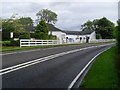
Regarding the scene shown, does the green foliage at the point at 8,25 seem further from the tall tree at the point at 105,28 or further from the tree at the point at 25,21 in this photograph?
the tall tree at the point at 105,28

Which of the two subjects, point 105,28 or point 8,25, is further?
point 105,28

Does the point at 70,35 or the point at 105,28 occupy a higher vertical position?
the point at 105,28

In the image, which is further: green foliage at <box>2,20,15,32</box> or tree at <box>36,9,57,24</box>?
tree at <box>36,9,57,24</box>

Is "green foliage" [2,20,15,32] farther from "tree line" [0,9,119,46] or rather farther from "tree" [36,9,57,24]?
"tree" [36,9,57,24]

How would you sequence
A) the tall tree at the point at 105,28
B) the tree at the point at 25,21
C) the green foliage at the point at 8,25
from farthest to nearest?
the tall tree at the point at 105,28 < the tree at the point at 25,21 < the green foliage at the point at 8,25

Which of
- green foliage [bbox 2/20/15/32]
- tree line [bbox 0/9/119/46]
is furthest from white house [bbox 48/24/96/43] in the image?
green foliage [bbox 2/20/15/32]

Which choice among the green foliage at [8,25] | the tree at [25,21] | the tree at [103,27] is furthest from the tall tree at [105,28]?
the green foliage at [8,25]

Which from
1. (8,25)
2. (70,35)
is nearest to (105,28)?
(70,35)

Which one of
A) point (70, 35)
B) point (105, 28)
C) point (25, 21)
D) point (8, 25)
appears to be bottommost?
point (70, 35)

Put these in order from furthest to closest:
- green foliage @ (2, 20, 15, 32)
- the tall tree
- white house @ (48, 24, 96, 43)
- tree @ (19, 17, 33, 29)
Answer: the tall tree → white house @ (48, 24, 96, 43) → tree @ (19, 17, 33, 29) → green foliage @ (2, 20, 15, 32)

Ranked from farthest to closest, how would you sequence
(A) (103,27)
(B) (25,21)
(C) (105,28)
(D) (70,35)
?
(A) (103,27) < (C) (105,28) < (D) (70,35) < (B) (25,21)

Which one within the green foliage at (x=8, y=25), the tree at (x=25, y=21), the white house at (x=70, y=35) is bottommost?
the white house at (x=70, y=35)

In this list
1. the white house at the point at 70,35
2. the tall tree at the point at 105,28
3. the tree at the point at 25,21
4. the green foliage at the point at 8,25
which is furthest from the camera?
the tall tree at the point at 105,28

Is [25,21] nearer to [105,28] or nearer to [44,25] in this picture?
[105,28]
